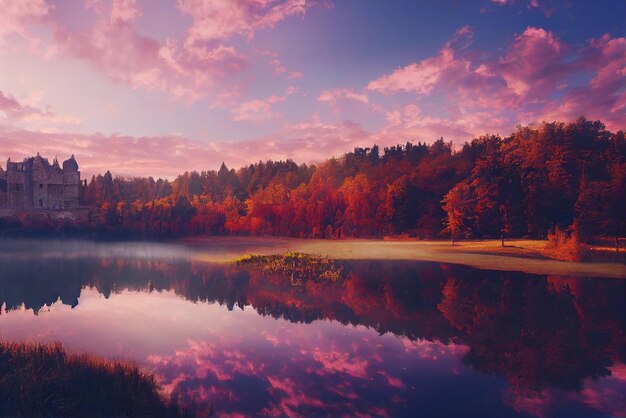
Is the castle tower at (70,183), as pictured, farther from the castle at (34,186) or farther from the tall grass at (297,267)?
the tall grass at (297,267)

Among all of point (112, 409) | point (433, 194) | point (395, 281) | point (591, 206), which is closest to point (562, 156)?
point (591, 206)

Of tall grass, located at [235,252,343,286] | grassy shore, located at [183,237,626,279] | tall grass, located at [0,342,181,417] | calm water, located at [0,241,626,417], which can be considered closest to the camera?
tall grass, located at [0,342,181,417]

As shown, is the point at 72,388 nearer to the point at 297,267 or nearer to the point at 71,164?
the point at 297,267

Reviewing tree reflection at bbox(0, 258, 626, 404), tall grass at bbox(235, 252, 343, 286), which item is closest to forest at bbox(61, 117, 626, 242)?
tree reflection at bbox(0, 258, 626, 404)

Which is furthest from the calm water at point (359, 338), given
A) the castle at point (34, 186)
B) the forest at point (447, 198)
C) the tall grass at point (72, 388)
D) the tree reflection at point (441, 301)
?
the castle at point (34, 186)

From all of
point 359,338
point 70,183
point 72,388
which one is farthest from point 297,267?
point 70,183

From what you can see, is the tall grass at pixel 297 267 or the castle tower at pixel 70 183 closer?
the tall grass at pixel 297 267

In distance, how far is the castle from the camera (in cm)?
11169

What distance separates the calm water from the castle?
3778 inches

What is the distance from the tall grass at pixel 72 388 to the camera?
1080cm

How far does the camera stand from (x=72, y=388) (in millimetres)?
11844

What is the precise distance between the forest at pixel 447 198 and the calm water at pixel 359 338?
94.5ft

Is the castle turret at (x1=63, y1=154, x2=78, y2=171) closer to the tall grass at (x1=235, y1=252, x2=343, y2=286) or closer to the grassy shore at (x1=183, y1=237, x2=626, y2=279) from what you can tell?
the grassy shore at (x1=183, y1=237, x2=626, y2=279)

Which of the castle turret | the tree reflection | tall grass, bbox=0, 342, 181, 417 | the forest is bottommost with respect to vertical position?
the tree reflection
